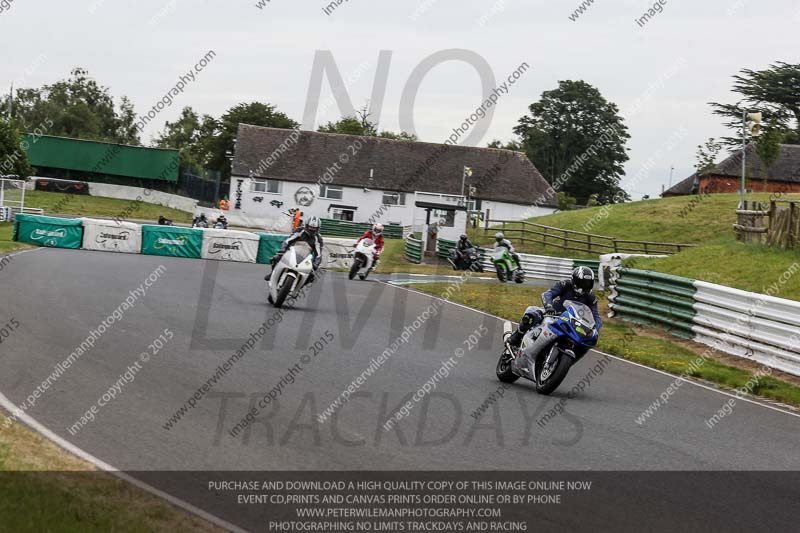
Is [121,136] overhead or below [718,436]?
overhead

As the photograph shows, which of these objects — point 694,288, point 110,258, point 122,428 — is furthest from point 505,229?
point 122,428

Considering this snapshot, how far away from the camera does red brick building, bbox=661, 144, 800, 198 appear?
72688 millimetres

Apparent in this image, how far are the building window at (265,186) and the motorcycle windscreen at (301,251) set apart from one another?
56.0 m

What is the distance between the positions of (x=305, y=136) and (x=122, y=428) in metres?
69.3

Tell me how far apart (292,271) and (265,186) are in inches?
2226

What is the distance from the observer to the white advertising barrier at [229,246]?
3400 centimetres

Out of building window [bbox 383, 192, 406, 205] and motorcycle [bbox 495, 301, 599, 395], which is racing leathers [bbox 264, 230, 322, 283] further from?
building window [bbox 383, 192, 406, 205]

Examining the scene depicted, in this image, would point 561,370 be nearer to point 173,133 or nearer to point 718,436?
point 718,436

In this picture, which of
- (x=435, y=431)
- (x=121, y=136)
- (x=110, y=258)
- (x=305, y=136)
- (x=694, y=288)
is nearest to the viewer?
(x=435, y=431)

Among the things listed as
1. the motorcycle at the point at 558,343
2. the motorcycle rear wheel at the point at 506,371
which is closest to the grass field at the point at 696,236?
the motorcycle rear wheel at the point at 506,371

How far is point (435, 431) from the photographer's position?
27.8 ft
